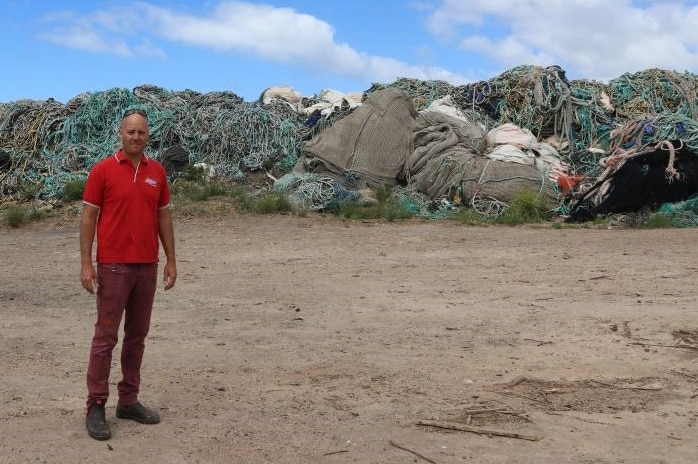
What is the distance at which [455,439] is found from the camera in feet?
14.8

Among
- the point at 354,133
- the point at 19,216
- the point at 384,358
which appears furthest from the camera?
the point at 354,133

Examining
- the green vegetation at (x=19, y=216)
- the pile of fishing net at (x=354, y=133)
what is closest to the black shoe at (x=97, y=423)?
the pile of fishing net at (x=354, y=133)

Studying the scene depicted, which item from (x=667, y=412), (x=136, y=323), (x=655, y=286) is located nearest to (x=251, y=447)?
(x=136, y=323)

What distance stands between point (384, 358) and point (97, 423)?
7.12ft

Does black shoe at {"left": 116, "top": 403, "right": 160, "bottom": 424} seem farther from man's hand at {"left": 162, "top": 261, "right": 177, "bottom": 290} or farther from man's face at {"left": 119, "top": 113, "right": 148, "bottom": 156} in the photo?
man's face at {"left": 119, "top": 113, "right": 148, "bottom": 156}

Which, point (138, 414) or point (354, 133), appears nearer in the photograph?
point (138, 414)

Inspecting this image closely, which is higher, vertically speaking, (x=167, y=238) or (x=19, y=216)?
(x=167, y=238)

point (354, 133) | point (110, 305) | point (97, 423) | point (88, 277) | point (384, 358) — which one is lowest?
point (97, 423)

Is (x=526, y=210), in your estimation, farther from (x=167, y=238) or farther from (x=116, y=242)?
(x=116, y=242)

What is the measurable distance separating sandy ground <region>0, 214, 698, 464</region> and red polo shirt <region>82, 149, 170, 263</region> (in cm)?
97

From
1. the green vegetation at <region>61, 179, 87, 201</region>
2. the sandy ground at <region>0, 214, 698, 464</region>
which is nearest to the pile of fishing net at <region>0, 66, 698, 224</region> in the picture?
the green vegetation at <region>61, 179, 87, 201</region>

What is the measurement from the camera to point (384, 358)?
6.04 metres

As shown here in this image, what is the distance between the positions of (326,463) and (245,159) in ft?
43.3

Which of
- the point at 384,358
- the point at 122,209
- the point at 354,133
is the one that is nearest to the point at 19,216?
the point at 354,133
